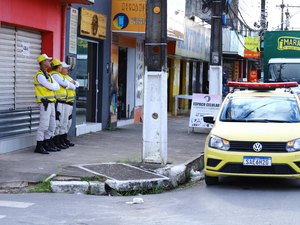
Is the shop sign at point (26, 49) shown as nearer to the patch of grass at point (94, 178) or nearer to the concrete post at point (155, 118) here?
the concrete post at point (155, 118)

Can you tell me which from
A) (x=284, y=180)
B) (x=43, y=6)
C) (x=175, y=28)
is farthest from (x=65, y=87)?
(x=175, y=28)

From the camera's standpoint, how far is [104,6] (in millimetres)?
16469

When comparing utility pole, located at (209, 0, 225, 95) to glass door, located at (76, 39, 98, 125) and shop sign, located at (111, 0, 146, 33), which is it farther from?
glass door, located at (76, 39, 98, 125)

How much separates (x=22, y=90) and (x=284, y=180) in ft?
19.6

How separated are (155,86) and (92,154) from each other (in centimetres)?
218

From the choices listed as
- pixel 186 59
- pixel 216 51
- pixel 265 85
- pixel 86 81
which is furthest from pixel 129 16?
pixel 186 59

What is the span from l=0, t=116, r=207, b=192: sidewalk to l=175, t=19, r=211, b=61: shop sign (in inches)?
271

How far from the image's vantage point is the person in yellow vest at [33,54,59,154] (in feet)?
36.9

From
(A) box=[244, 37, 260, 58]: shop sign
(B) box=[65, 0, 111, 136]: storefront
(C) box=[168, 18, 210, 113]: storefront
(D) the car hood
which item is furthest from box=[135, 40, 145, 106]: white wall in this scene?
(A) box=[244, 37, 260, 58]: shop sign

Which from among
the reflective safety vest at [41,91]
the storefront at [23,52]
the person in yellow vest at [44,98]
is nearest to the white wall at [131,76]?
the storefront at [23,52]

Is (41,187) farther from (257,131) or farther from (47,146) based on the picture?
(257,131)

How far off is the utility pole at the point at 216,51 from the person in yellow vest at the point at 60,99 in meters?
6.58

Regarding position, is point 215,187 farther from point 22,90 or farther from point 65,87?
point 22,90

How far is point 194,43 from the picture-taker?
2588 cm
